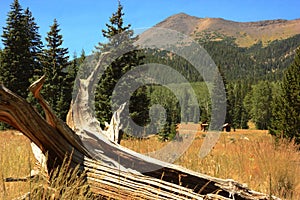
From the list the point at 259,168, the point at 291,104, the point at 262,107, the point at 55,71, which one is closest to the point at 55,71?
the point at 55,71

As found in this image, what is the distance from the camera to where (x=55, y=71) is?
91.5ft

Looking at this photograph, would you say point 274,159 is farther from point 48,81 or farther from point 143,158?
point 48,81

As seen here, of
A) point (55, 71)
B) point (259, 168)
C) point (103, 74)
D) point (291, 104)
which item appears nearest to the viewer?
point (259, 168)

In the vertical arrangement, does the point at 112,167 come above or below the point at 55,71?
below

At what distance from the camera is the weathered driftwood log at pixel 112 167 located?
3.05m

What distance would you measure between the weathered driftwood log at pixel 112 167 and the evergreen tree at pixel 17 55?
28464 mm

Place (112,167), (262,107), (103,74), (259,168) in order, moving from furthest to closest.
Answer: (262,107)
(103,74)
(259,168)
(112,167)

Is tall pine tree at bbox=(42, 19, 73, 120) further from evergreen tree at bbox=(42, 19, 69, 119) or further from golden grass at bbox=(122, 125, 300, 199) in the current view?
golden grass at bbox=(122, 125, 300, 199)

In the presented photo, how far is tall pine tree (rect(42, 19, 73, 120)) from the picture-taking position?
27156mm

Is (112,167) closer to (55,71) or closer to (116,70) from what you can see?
(116,70)

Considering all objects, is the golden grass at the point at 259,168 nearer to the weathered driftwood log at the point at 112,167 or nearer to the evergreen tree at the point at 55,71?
the weathered driftwood log at the point at 112,167

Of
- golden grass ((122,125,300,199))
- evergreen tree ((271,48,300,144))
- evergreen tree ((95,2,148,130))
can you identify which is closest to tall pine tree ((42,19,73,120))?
evergreen tree ((95,2,148,130))

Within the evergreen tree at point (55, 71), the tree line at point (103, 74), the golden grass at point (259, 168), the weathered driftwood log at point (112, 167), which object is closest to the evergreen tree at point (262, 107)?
the tree line at point (103, 74)

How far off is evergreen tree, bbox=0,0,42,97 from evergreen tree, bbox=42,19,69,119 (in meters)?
2.44
